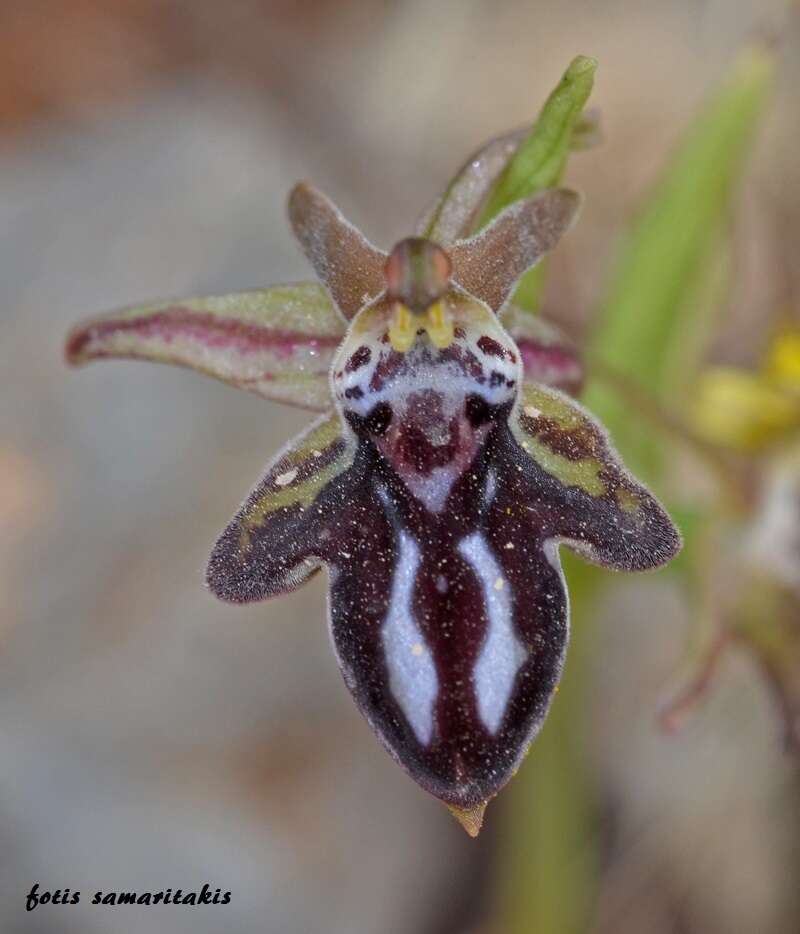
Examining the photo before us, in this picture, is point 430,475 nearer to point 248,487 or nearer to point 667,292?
point 667,292

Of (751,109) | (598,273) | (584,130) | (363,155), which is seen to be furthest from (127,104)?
(584,130)

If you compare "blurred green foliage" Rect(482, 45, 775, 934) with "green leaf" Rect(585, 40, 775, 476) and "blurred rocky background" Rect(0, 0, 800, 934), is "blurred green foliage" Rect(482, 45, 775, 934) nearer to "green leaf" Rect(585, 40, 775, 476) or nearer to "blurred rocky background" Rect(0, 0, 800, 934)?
"green leaf" Rect(585, 40, 775, 476)

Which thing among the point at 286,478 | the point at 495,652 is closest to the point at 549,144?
the point at 286,478

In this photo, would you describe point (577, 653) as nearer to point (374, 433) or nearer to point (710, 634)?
point (710, 634)

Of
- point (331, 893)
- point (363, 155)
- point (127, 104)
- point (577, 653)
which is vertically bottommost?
point (331, 893)

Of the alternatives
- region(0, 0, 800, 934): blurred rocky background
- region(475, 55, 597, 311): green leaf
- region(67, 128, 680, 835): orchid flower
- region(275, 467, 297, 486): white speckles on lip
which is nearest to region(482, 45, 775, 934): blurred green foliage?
region(0, 0, 800, 934): blurred rocky background

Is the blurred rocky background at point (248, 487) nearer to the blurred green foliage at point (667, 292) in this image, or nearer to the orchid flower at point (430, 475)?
the blurred green foliage at point (667, 292)

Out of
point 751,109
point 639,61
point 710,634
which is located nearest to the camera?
point 710,634
